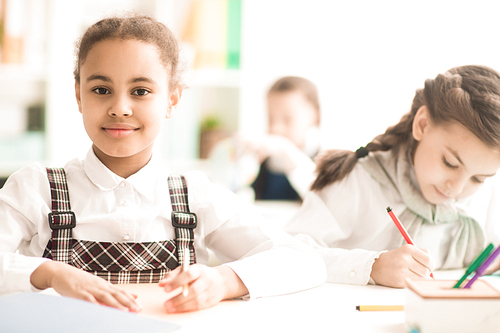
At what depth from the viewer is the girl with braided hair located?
102 centimetres

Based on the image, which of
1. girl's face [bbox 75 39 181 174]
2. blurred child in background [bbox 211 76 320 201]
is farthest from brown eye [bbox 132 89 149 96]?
blurred child in background [bbox 211 76 320 201]

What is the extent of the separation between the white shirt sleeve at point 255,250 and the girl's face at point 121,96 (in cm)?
16

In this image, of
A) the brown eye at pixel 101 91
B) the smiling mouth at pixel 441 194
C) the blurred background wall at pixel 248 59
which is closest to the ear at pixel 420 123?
the smiling mouth at pixel 441 194

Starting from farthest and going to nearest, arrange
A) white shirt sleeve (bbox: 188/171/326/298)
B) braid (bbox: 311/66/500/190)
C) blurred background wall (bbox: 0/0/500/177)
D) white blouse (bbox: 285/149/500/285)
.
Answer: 1. blurred background wall (bbox: 0/0/500/177)
2. white blouse (bbox: 285/149/500/285)
3. braid (bbox: 311/66/500/190)
4. white shirt sleeve (bbox: 188/171/326/298)

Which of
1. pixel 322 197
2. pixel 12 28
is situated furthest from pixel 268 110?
pixel 322 197

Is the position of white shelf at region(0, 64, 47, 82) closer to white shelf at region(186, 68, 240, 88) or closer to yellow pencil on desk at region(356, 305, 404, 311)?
white shelf at region(186, 68, 240, 88)

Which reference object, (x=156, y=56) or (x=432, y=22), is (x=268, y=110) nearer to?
(x=432, y=22)

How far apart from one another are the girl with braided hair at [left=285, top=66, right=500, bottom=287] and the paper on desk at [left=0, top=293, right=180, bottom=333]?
1.46 ft

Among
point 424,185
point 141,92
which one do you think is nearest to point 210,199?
point 141,92

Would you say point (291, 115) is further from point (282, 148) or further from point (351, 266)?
point (351, 266)

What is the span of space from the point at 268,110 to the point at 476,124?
1.68 m

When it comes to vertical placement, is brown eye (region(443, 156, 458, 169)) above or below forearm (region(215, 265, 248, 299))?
above

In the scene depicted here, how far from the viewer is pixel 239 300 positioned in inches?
30.2

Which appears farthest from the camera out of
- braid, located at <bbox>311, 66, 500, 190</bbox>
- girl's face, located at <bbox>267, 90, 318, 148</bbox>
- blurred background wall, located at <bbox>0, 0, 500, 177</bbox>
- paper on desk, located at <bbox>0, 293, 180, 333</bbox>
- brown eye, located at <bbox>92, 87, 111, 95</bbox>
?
girl's face, located at <bbox>267, 90, 318, 148</bbox>
